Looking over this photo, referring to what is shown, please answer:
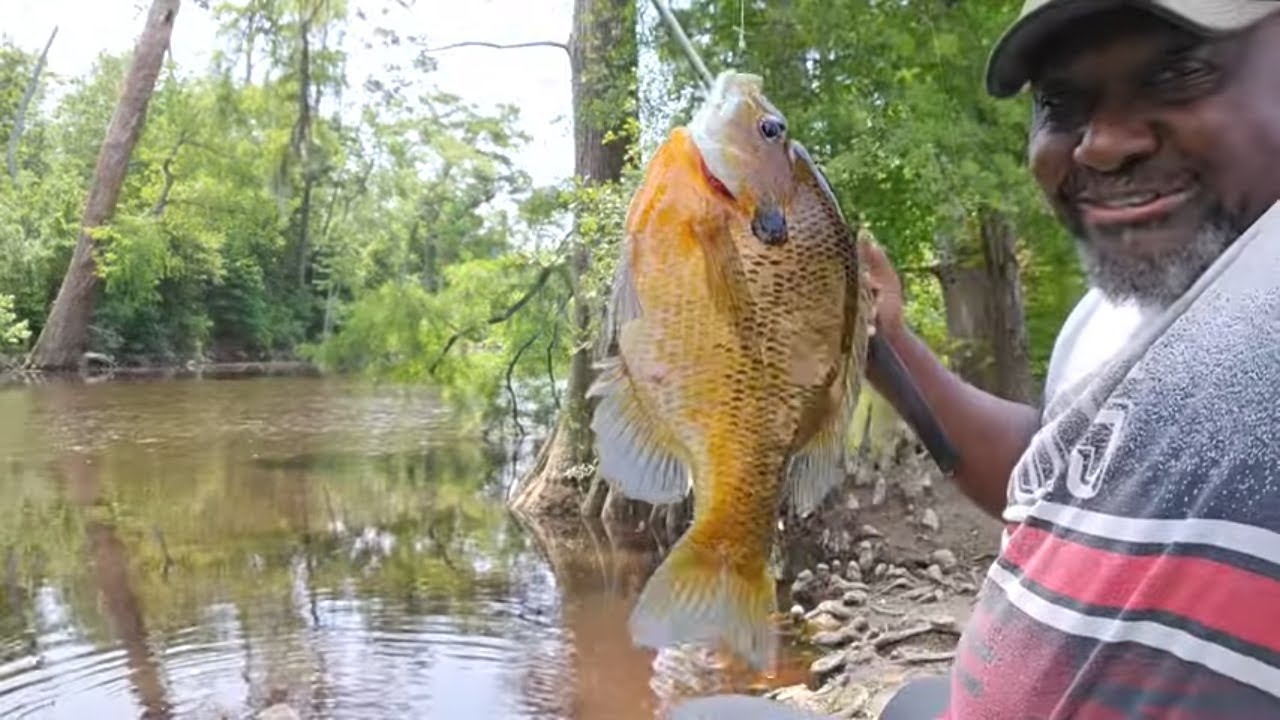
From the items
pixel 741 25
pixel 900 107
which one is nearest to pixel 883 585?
pixel 900 107

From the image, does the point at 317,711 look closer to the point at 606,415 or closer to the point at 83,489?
the point at 606,415

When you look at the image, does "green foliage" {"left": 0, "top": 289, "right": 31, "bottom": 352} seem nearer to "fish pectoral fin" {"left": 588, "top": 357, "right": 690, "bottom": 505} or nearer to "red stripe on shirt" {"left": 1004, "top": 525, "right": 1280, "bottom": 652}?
"fish pectoral fin" {"left": 588, "top": 357, "right": 690, "bottom": 505}

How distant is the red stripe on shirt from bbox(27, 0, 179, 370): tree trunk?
2790cm

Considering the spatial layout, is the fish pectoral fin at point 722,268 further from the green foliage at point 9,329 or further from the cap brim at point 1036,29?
the green foliage at point 9,329

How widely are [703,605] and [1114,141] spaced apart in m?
0.78

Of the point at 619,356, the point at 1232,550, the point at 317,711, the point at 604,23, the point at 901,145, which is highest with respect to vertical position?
the point at 604,23

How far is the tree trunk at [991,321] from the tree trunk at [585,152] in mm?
2780

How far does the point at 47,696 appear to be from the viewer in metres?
7.38

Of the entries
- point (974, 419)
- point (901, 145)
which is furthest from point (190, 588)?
point (974, 419)

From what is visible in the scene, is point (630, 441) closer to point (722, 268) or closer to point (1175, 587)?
point (722, 268)

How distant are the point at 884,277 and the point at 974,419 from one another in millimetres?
335

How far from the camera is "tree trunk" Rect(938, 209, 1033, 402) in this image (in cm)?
891

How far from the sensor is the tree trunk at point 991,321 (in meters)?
8.91

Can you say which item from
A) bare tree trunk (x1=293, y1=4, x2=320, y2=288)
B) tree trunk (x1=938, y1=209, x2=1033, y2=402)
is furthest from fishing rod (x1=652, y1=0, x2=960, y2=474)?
bare tree trunk (x1=293, y1=4, x2=320, y2=288)
